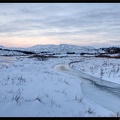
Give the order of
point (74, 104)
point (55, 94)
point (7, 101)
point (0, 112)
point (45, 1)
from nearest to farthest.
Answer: point (45, 1) → point (0, 112) → point (7, 101) → point (74, 104) → point (55, 94)

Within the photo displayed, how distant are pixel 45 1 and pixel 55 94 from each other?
5.21 metres

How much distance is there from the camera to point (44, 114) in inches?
220

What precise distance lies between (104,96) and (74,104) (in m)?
2.87

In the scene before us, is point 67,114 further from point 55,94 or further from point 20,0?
point 20,0

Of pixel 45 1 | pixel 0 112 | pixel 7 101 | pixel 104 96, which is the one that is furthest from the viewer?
pixel 104 96

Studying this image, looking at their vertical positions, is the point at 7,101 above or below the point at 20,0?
below

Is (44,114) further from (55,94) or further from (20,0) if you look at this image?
(20,0)

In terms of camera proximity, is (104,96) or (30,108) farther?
(104,96)

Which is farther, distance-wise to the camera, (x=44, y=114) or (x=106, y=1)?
(x=44, y=114)

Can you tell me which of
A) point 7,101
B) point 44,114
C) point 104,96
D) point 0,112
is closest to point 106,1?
point 44,114

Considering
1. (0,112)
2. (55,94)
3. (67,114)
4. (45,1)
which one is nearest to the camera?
(45,1)

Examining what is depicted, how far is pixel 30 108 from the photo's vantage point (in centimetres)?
586

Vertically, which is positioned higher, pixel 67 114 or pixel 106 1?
pixel 106 1

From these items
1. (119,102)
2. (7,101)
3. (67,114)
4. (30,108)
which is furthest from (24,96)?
(119,102)
